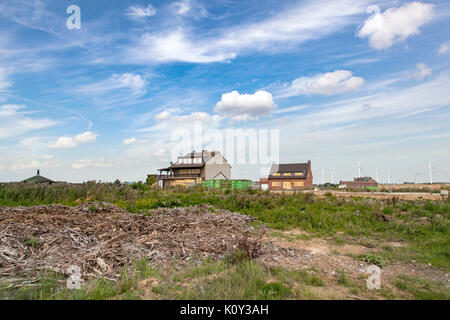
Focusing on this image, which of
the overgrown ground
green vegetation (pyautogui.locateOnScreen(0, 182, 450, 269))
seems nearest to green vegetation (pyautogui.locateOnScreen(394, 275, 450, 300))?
the overgrown ground

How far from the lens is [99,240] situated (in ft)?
24.1

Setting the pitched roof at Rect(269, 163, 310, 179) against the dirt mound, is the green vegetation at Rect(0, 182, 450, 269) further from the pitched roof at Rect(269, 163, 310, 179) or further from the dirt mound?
the pitched roof at Rect(269, 163, 310, 179)

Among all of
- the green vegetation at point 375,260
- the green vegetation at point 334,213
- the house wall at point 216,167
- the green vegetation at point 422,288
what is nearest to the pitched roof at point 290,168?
the house wall at point 216,167

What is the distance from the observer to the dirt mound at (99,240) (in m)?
5.56

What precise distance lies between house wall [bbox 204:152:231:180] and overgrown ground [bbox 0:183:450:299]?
32.0 meters

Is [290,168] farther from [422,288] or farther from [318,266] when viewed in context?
[422,288]

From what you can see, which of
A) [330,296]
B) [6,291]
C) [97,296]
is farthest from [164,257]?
[330,296]

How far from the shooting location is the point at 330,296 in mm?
4461

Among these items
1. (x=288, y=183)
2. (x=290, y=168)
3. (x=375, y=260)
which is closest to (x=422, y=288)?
(x=375, y=260)

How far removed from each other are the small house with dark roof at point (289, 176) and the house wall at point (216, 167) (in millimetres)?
6773

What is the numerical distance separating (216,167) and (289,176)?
502 inches

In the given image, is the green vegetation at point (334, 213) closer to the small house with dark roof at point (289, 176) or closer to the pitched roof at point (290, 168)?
the small house with dark roof at point (289, 176)

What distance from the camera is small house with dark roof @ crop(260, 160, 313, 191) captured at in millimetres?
48781
